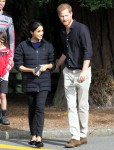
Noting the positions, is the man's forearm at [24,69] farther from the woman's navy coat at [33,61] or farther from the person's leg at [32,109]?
the person's leg at [32,109]

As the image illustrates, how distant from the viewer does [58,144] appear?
8.30 m

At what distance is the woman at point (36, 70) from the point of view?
25.9 feet

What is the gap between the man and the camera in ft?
25.4

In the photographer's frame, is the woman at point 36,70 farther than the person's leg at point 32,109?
No

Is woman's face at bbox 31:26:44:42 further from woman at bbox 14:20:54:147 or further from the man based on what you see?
the man

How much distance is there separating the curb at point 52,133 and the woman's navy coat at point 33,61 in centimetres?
122

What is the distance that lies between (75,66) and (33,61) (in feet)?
2.12

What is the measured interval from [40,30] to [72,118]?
140 centimetres

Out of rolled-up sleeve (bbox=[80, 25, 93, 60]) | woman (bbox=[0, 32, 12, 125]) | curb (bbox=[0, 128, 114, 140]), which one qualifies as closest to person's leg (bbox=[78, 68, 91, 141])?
rolled-up sleeve (bbox=[80, 25, 93, 60])

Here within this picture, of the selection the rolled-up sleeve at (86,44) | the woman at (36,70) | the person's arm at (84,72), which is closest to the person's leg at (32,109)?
the woman at (36,70)

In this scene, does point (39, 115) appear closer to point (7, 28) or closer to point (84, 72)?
point (84, 72)

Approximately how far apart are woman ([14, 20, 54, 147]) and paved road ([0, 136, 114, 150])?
0.25 meters

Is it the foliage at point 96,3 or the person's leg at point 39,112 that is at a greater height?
the foliage at point 96,3

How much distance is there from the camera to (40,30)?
25.9 feet
